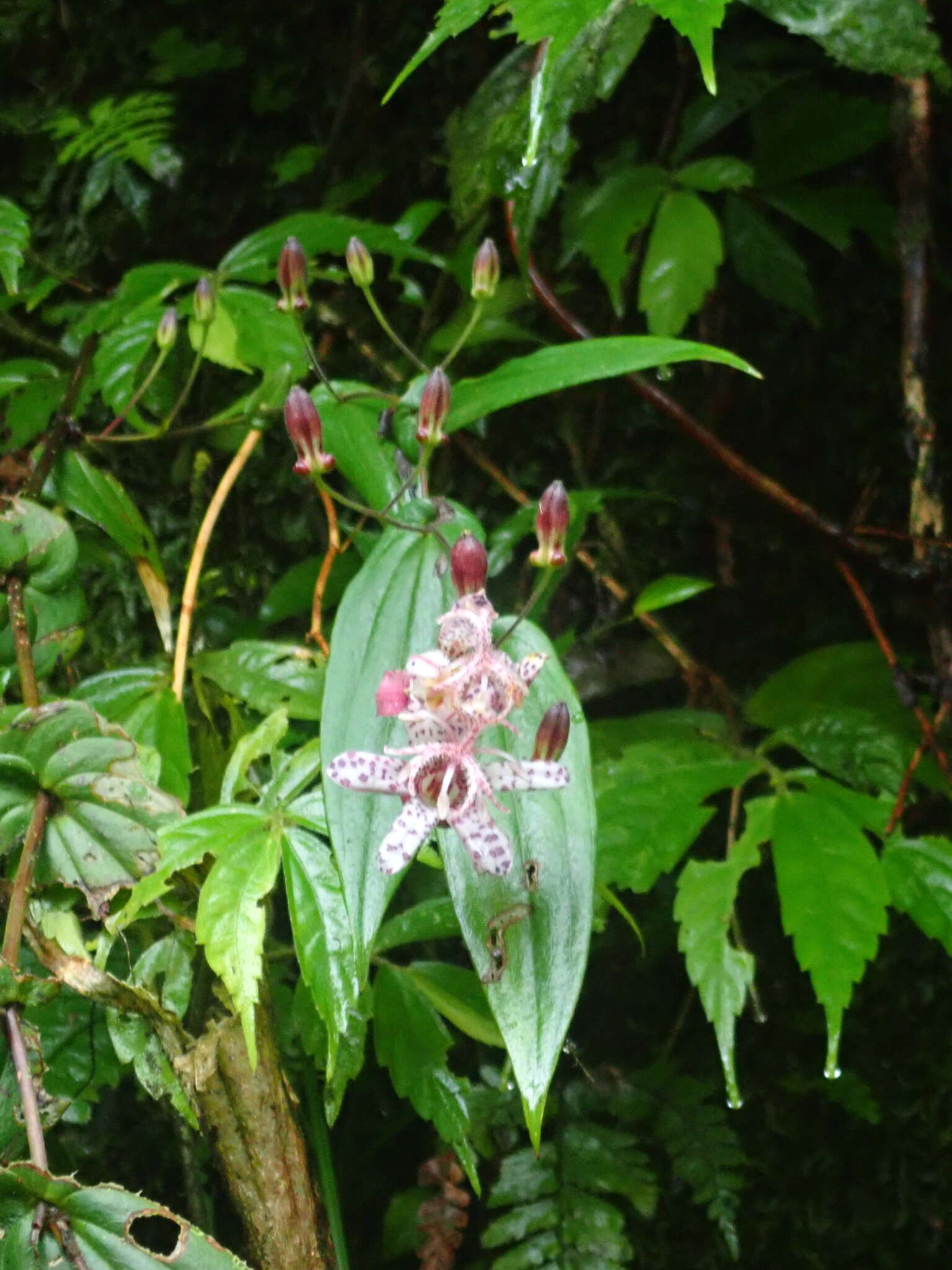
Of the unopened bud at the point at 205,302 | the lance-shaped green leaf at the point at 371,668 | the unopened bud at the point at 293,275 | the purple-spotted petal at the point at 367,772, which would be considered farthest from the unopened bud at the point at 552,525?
the unopened bud at the point at 205,302

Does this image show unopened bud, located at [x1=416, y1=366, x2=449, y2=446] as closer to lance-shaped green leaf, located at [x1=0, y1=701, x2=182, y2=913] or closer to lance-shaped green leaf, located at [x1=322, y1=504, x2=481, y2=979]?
lance-shaped green leaf, located at [x1=322, y1=504, x2=481, y2=979]

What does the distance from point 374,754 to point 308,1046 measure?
284mm

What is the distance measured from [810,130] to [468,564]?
29.5 inches

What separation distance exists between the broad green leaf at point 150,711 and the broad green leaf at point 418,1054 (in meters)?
0.19

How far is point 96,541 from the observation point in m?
0.98

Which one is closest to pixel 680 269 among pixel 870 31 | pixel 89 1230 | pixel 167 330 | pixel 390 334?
pixel 870 31


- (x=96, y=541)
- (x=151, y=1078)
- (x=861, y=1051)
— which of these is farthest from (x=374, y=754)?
(x=861, y=1051)

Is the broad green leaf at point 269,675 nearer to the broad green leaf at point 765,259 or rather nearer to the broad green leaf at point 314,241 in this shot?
the broad green leaf at point 314,241

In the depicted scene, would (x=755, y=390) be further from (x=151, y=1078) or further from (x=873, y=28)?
(x=151, y=1078)

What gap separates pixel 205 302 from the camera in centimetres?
85

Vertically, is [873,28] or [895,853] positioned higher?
[873,28]

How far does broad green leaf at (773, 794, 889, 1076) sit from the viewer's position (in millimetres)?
655

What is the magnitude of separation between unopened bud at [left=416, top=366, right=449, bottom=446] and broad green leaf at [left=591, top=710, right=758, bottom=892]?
0.28m

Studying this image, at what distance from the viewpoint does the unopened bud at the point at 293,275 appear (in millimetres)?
757
